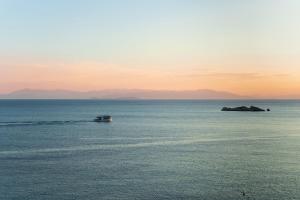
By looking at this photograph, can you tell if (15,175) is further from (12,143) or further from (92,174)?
(12,143)

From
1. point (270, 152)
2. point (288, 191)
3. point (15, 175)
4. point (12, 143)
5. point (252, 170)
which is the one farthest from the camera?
point (12, 143)

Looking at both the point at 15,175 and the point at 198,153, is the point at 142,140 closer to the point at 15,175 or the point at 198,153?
the point at 198,153

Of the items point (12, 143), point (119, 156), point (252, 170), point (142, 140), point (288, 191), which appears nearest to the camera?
point (288, 191)

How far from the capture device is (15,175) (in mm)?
59344

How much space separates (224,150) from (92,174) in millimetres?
32615

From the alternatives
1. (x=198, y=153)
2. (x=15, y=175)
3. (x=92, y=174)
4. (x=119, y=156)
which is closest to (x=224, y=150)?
(x=198, y=153)

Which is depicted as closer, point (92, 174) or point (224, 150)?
point (92, 174)

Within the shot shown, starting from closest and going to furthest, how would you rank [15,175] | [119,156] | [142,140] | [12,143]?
[15,175]
[119,156]
[12,143]
[142,140]

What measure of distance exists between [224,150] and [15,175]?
3992cm

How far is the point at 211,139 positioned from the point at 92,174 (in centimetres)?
5038

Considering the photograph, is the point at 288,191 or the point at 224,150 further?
the point at 224,150

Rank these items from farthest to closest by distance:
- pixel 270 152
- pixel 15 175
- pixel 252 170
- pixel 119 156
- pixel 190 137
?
pixel 190 137 < pixel 270 152 < pixel 119 156 < pixel 252 170 < pixel 15 175

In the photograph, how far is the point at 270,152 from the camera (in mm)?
82938

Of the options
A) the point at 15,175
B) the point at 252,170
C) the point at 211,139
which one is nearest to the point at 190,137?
the point at 211,139
